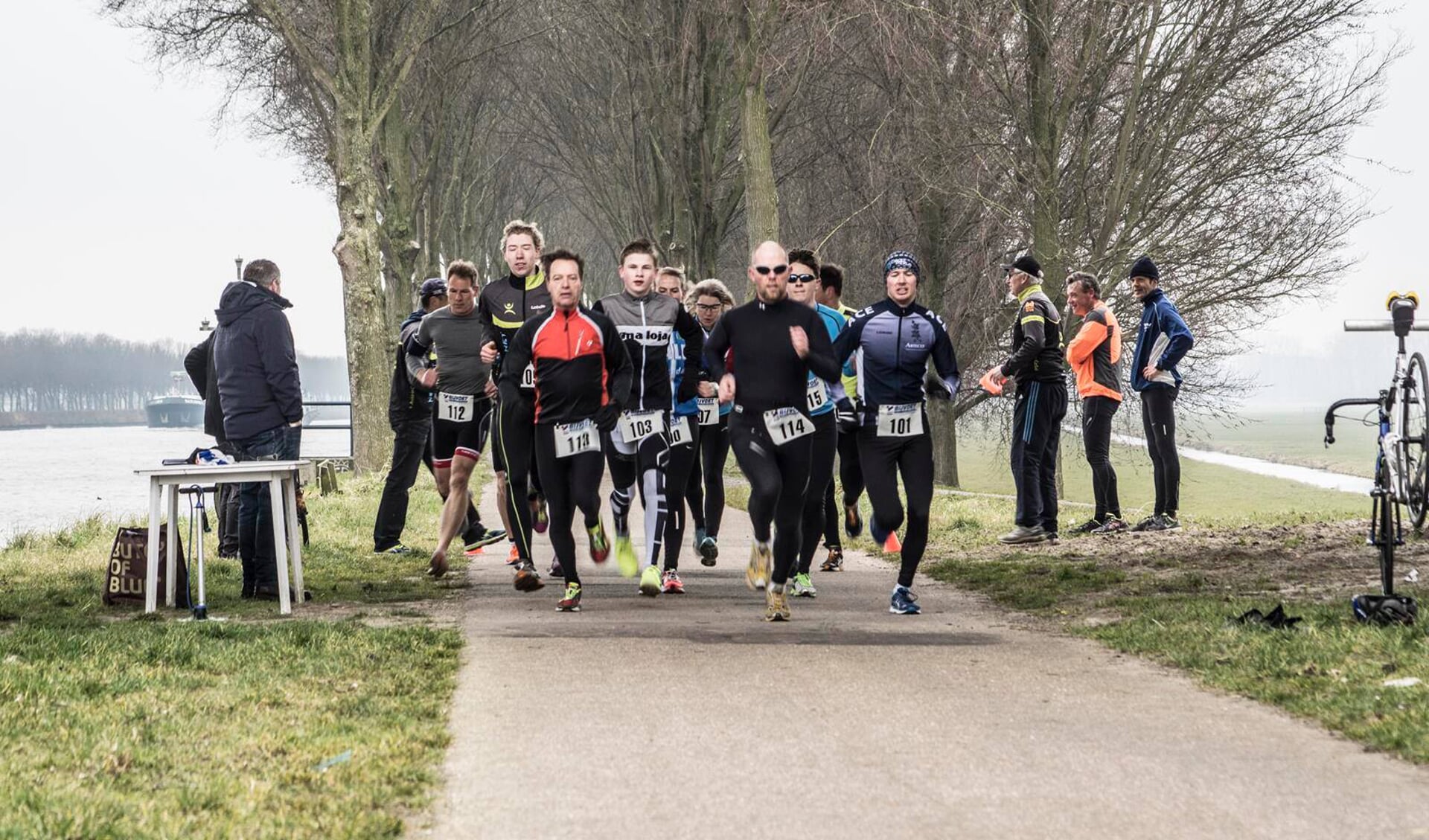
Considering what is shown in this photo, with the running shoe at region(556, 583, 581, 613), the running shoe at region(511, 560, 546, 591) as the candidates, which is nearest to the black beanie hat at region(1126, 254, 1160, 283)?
the running shoe at region(511, 560, 546, 591)

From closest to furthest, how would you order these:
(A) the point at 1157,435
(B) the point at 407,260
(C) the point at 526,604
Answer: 1. (C) the point at 526,604
2. (A) the point at 1157,435
3. (B) the point at 407,260

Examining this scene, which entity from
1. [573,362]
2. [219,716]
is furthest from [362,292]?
[219,716]

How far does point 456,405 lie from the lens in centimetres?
1182

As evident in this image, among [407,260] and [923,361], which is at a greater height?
[407,260]

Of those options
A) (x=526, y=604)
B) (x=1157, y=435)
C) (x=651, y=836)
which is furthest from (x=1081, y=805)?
(x=1157, y=435)

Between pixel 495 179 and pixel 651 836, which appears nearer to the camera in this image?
pixel 651 836

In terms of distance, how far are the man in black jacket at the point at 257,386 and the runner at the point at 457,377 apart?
1624mm

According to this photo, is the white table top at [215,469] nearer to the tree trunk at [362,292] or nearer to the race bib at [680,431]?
the race bib at [680,431]

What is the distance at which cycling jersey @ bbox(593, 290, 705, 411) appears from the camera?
33.2ft

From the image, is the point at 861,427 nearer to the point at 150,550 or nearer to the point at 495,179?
the point at 150,550

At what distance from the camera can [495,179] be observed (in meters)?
46.3

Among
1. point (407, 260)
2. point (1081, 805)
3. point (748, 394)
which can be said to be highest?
point (407, 260)

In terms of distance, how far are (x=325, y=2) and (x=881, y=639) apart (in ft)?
56.8

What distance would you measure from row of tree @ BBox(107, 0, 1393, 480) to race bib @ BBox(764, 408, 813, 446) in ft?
37.0
